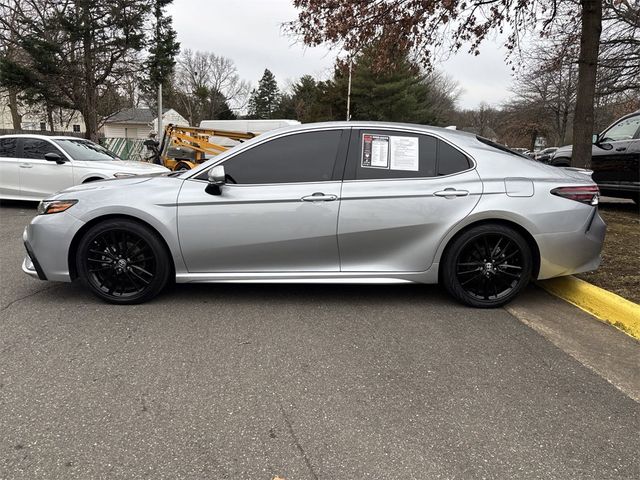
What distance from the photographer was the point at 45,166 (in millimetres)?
9383

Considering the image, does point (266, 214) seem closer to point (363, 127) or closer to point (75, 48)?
point (363, 127)

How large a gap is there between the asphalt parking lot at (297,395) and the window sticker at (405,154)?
126 cm

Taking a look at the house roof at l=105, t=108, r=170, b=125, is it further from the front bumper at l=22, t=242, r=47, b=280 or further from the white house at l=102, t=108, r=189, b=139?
the front bumper at l=22, t=242, r=47, b=280

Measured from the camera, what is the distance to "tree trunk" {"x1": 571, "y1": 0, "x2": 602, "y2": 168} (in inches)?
271

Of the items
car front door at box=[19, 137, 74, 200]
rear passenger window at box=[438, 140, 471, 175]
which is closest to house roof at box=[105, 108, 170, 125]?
car front door at box=[19, 137, 74, 200]

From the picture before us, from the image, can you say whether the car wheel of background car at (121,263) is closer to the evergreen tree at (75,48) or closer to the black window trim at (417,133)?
the black window trim at (417,133)

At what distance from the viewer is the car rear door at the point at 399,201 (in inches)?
158

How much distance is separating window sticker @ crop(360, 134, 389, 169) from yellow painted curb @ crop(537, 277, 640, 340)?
211cm

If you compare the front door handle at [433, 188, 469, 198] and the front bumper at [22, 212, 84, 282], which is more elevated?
the front door handle at [433, 188, 469, 198]

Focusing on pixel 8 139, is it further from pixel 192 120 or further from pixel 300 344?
pixel 192 120

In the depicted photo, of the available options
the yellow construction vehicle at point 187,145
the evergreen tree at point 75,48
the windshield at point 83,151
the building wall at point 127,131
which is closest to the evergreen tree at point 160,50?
the evergreen tree at point 75,48

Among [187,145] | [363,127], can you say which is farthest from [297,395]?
[187,145]

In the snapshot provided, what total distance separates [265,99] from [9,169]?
217ft

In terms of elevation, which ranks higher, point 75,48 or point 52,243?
point 75,48
